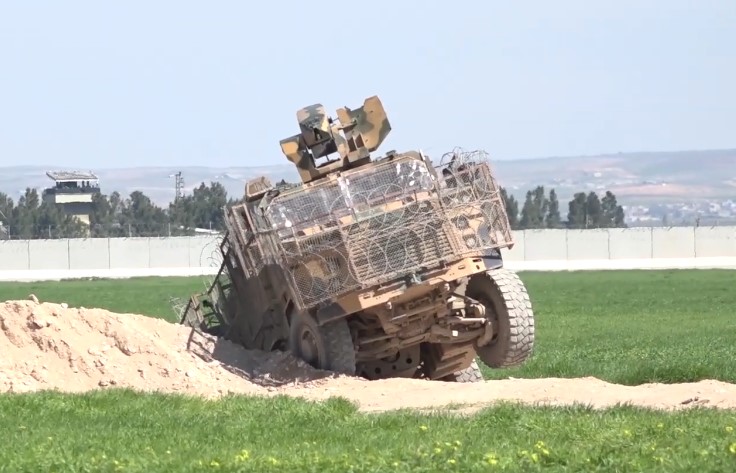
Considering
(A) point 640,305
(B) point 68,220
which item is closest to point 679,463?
(A) point 640,305

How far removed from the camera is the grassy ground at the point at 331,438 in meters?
11.5

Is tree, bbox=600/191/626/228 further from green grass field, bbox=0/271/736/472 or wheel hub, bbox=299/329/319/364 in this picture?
wheel hub, bbox=299/329/319/364

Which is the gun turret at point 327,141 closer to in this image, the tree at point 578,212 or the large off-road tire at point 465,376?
the large off-road tire at point 465,376

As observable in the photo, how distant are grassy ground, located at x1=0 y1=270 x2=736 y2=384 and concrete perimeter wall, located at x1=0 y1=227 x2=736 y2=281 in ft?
26.8

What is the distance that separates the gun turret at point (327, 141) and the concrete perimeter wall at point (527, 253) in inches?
2343

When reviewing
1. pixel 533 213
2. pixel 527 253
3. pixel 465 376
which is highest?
pixel 533 213

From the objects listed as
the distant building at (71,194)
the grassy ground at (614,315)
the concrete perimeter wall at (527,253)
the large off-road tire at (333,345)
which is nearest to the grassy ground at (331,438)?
the large off-road tire at (333,345)

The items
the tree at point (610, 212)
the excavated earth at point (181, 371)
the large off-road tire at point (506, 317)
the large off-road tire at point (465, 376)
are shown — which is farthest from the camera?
the tree at point (610, 212)

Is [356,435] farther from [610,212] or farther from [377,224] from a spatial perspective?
[610,212]

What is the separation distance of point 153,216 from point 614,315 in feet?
280

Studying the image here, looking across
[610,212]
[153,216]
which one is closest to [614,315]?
[153,216]

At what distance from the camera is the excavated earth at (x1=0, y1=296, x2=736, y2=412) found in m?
17.4

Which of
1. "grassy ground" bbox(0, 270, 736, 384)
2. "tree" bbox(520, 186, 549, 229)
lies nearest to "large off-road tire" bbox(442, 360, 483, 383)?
"grassy ground" bbox(0, 270, 736, 384)

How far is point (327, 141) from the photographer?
816 inches
